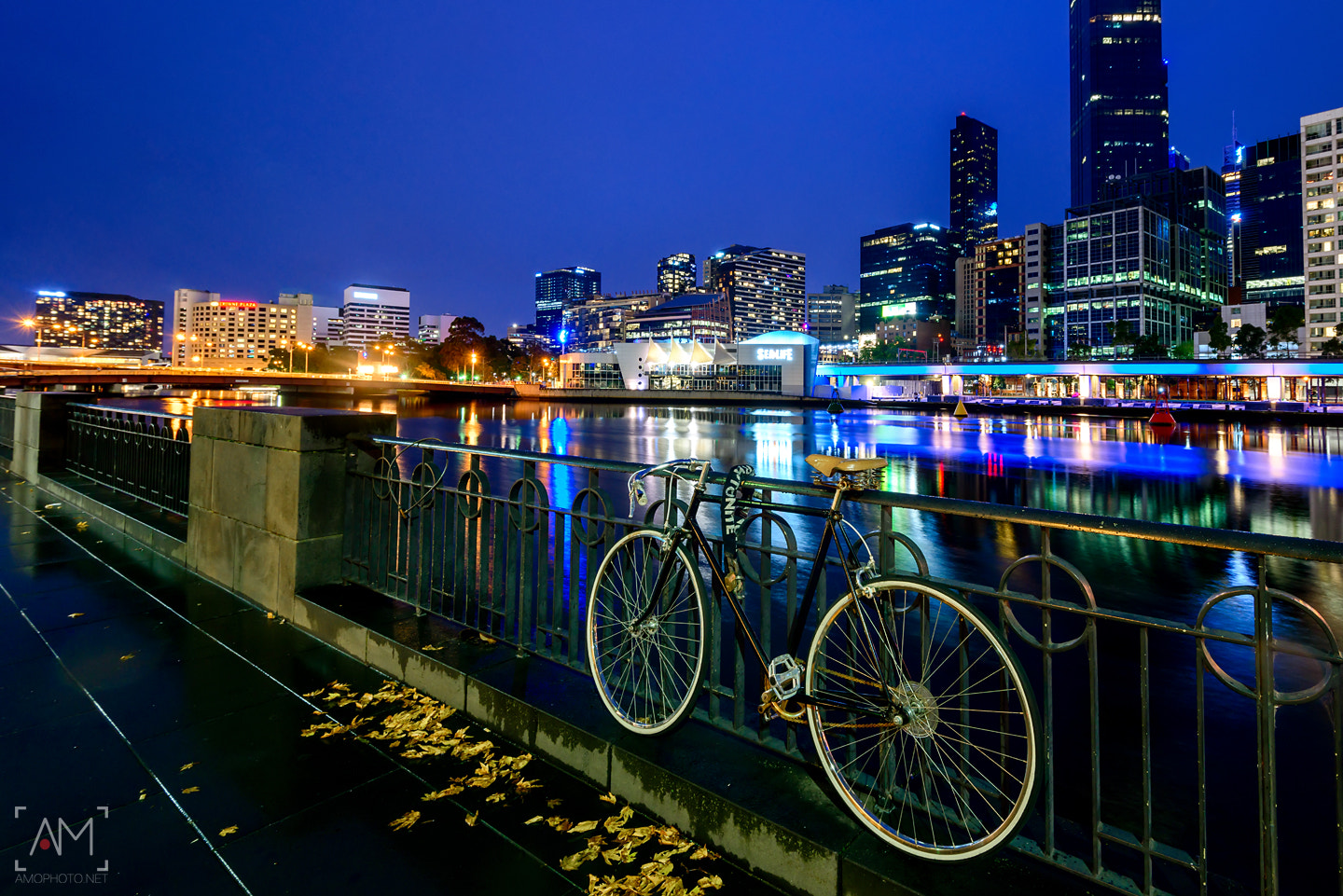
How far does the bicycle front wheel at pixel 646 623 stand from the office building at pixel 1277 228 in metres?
225

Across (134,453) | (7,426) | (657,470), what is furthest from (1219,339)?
(7,426)

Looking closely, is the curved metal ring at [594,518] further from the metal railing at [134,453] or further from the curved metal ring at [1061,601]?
the metal railing at [134,453]

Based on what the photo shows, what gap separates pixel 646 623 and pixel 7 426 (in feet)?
65.3

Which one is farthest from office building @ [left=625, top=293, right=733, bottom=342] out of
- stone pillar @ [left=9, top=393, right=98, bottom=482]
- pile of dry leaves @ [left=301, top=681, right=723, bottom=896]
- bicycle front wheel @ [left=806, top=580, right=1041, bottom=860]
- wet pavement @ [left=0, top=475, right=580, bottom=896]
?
bicycle front wheel @ [left=806, top=580, right=1041, bottom=860]

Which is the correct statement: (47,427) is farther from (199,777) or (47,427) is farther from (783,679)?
(783,679)

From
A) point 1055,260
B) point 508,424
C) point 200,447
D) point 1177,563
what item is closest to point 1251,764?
point 1177,563

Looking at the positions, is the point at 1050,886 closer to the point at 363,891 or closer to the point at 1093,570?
the point at 363,891

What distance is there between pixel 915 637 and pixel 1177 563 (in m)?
6.38

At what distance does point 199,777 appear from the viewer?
134 inches

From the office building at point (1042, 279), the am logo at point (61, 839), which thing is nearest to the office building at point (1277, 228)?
the office building at point (1042, 279)

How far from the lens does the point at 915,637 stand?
7.24m

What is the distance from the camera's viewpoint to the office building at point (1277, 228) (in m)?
176

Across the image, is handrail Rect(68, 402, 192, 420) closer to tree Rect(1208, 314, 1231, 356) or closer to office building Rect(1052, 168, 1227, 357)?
tree Rect(1208, 314, 1231, 356)

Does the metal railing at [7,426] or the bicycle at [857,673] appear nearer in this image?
the bicycle at [857,673]
